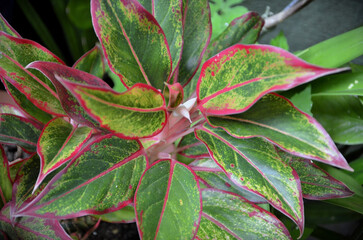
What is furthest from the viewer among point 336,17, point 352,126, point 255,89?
point 336,17

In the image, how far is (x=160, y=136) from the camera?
0.47 meters

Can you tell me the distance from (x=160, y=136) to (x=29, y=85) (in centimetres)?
20

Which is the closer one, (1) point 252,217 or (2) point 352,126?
(1) point 252,217

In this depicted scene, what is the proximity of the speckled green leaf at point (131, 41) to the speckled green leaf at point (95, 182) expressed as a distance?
9cm

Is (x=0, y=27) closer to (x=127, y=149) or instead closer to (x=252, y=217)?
(x=127, y=149)

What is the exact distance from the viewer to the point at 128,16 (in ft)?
1.29

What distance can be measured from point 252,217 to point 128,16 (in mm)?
323

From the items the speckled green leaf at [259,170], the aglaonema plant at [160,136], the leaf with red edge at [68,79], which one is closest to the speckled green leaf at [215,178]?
the aglaonema plant at [160,136]

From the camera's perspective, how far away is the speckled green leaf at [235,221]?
434 millimetres

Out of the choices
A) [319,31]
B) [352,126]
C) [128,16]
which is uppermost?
[128,16]

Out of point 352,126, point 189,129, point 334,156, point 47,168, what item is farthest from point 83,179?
point 352,126

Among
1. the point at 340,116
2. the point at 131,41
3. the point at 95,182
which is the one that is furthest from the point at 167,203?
the point at 340,116

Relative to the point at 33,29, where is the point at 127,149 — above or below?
below

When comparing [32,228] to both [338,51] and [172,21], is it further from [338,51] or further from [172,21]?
[338,51]
